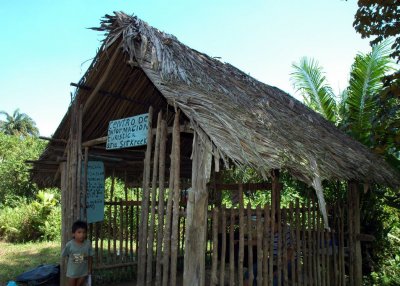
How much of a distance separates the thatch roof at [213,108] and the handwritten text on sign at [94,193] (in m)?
0.68

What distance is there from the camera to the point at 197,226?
4004 millimetres

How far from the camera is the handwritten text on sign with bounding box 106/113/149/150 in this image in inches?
202

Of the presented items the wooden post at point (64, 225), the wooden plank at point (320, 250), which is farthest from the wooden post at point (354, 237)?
the wooden post at point (64, 225)

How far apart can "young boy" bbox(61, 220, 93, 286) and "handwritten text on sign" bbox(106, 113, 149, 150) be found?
3.84ft

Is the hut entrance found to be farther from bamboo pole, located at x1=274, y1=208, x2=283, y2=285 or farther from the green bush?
the green bush

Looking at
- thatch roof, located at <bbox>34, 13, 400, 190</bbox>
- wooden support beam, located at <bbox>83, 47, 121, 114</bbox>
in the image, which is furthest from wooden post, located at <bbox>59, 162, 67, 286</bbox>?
wooden support beam, located at <bbox>83, 47, 121, 114</bbox>

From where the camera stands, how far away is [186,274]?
13.2 feet

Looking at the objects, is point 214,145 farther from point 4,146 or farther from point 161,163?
point 4,146

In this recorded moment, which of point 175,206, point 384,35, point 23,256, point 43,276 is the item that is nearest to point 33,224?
point 23,256

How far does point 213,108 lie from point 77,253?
8.75 ft

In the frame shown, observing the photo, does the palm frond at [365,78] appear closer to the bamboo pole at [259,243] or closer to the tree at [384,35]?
the tree at [384,35]

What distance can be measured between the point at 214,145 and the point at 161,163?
3.41ft

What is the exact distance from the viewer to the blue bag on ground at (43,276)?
19.8ft

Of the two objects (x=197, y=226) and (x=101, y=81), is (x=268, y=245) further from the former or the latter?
(x=101, y=81)
